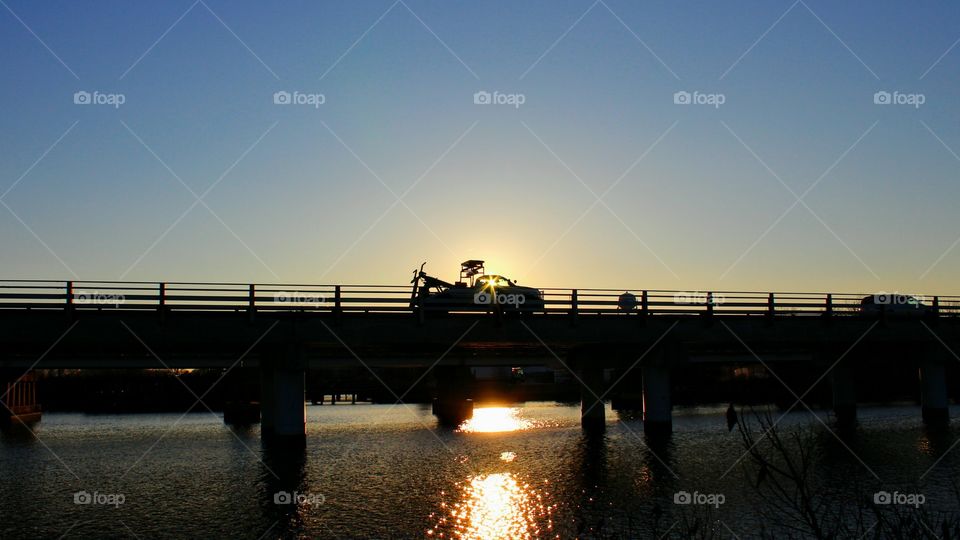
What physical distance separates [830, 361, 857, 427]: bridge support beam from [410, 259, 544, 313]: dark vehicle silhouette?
97.2ft

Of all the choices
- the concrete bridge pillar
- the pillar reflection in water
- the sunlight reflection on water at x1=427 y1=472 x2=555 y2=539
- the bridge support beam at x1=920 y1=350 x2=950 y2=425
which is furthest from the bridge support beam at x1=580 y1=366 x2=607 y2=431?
the bridge support beam at x1=920 y1=350 x2=950 y2=425

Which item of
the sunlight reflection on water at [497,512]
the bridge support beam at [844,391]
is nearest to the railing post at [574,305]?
the sunlight reflection on water at [497,512]

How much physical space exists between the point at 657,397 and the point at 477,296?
40.2 ft

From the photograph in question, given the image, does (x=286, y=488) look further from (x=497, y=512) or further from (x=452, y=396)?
(x=452, y=396)

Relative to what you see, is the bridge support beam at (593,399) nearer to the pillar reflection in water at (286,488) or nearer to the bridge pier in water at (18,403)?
the pillar reflection in water at (286,488)

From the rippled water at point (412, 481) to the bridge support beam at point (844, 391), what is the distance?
1039cm

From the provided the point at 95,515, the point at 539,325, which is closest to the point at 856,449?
the point at 539,325

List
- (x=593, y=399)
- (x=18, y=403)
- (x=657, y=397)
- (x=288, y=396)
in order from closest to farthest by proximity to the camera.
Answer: (x=288, y=396) < (x=657, y=397) < (x=593, y=399) < (x=18, y=403)

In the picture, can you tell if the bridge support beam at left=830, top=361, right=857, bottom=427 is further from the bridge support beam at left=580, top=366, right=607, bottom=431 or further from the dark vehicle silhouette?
the dark vehicle silhouette

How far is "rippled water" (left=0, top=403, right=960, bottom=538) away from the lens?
2077cm

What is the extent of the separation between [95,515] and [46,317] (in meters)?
14.1

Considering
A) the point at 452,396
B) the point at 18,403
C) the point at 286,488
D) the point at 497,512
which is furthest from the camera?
the point at 18,403

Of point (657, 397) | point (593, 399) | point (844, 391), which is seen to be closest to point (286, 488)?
point (657, 397)

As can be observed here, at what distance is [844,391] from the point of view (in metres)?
60.6
